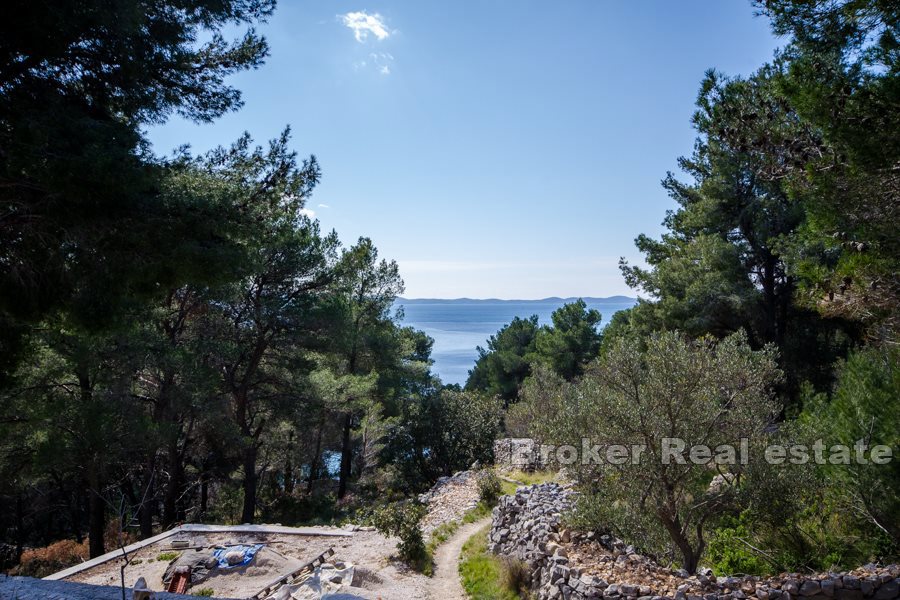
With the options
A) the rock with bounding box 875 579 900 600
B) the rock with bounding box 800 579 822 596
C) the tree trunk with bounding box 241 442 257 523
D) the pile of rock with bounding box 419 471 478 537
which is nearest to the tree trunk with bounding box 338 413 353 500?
the pile of rock with bounding box 419 471 478 537

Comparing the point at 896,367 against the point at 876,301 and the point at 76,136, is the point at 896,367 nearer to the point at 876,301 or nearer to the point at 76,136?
the point at 876,301

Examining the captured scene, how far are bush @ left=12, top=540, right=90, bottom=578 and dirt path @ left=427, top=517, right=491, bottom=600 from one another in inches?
371

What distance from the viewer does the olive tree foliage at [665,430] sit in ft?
21.1

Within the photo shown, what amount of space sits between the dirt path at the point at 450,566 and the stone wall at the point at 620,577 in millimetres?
1009

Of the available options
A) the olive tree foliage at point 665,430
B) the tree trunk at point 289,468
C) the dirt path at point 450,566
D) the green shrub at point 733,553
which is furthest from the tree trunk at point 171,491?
the green shrub at point 733,553

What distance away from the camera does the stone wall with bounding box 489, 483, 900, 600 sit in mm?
5645

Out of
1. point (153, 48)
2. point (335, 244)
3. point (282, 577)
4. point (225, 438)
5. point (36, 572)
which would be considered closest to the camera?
point (153, 48)

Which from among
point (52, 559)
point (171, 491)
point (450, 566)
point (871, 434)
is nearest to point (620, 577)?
point (871, 434)

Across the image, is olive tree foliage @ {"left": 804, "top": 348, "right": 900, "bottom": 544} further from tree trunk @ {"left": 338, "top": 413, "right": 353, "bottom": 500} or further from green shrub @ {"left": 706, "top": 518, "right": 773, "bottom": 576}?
tree trunk @ {"left": 338, "top": 413, "right": 353, "bottom": 500}

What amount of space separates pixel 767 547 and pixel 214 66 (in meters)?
10.5

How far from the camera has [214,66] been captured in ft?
20.9

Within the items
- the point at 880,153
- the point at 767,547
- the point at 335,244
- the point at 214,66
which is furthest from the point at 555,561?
the point at 335,244

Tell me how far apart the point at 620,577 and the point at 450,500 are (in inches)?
344

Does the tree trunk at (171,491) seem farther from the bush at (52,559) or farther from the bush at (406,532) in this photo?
the bush at (406,532)
